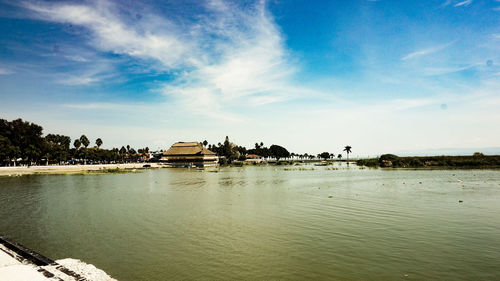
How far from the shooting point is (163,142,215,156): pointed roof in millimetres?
113812

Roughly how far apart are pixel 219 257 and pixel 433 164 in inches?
3970

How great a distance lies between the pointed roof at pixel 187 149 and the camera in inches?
4481

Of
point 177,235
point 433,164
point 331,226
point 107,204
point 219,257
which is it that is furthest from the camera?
point 433,164

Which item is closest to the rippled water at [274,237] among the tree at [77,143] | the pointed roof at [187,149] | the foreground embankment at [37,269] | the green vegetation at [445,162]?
the foreground embankment at [37,269]

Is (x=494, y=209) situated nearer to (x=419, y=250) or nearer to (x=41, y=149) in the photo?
(x=419, y=250)

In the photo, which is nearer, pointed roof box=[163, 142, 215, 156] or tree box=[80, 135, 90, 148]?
pointed roof box=[163, 142, 215, 156]

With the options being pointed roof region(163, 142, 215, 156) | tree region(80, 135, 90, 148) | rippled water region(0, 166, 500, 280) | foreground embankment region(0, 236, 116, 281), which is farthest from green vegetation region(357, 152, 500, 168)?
tree region(80, 135, 90, 148)

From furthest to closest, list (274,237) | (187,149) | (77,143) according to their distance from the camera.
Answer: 1. (77,143)
2. (187,149)
3. (274,237)

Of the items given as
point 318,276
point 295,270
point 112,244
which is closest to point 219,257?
point 295,270

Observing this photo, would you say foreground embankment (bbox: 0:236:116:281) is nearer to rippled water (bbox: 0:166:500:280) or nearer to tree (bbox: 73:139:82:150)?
rippled water (bbox: 0:166:500:280)

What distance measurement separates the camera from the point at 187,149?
4594 inches

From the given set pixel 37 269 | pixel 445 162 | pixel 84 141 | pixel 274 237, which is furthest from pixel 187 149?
pixel 37 269

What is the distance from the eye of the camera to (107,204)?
25.8 m

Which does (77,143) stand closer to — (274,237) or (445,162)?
(274,237)
